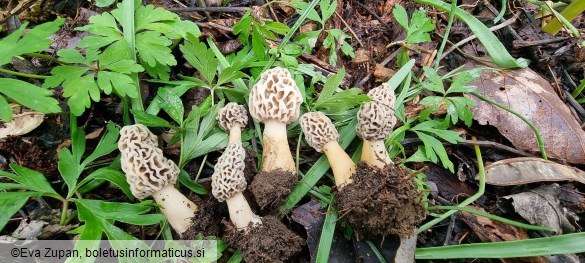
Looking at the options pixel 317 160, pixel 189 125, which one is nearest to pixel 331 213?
pixel 317 160

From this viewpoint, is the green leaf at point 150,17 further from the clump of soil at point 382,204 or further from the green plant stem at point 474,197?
the green plant stem at point 474,197

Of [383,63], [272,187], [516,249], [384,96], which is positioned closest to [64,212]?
[272,187]

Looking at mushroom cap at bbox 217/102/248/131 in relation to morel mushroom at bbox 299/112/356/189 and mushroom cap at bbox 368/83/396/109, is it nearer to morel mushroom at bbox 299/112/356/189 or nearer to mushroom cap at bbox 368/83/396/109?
morel mushroom at bbox 299/112/356/189

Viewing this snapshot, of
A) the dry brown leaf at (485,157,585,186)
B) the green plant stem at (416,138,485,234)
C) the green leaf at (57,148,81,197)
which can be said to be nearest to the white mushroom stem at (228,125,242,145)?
the green leaf at (57,148,81,197)

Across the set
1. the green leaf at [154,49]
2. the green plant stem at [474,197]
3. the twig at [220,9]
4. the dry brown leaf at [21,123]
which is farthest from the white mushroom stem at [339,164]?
the dry brown leaf at [21,123]

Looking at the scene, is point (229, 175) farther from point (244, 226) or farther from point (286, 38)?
point (286, 38)

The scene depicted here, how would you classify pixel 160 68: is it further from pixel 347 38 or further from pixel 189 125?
pixel 347 38
